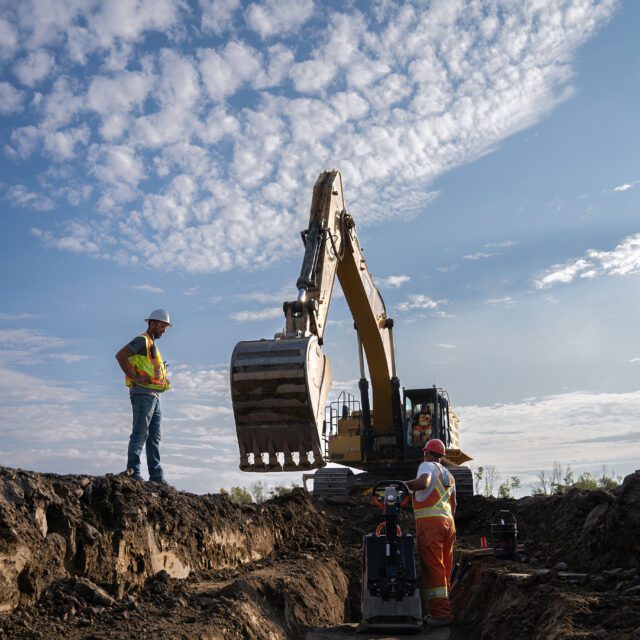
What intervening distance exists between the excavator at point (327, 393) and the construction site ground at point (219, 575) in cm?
139

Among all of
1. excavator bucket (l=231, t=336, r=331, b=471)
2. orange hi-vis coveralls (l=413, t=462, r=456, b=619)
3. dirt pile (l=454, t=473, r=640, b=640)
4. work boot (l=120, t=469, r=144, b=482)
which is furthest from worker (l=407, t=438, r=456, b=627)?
work boot (l=120, t=469, r=144, b=482)

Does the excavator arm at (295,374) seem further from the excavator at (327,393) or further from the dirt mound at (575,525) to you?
the dirt mound at (575,525)

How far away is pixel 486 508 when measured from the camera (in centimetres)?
1498

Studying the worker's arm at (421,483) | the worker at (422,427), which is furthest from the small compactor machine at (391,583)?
the worker at (422,427)

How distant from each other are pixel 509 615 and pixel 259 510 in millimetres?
4703

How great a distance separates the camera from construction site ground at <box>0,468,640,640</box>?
17.3 feet

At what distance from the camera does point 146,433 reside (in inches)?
345

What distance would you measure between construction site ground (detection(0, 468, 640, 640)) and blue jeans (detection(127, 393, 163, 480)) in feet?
2.07

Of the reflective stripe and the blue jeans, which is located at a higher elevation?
the blue jeans

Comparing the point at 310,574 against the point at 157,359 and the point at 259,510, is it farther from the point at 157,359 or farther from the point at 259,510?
the point at 157,359

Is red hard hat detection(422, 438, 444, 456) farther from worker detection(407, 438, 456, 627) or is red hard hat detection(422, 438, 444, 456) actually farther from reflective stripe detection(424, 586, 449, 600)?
reflective stripe detection(424, 586, 449, 600)

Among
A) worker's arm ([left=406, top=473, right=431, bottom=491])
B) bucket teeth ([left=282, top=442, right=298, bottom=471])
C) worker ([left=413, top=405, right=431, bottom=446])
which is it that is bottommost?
worker's arm ([left=406, top=473, right=431, bottom=491])

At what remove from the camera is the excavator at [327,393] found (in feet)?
29.2

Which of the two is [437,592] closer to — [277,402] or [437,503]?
[437,503]
